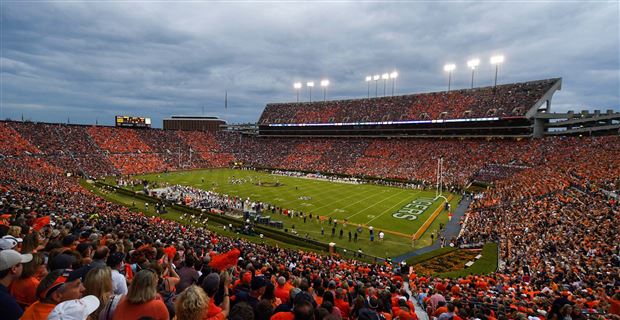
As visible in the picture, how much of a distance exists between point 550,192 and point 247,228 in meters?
24.5

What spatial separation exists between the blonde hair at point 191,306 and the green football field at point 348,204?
20155 millimetres

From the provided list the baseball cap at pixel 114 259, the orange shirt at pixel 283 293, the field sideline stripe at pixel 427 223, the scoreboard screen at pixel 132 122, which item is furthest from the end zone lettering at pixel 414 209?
the scoreboard screen at pixel 132 122

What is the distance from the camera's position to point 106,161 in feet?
187

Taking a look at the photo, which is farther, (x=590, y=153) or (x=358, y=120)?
(x=358, y=120)

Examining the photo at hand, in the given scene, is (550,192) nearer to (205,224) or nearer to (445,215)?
(445,215)

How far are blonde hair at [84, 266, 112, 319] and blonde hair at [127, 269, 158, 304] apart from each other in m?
0.44

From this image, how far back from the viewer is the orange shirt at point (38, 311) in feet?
10.5

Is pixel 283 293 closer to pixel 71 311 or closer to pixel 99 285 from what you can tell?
pixel 99 285

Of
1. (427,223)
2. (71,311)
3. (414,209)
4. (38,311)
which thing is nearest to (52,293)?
(38,311)

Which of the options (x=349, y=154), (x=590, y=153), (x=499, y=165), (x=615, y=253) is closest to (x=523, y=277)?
(x=615, y=253)

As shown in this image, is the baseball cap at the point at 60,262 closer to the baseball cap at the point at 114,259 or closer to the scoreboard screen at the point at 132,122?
the baseball cap at the point at 114,259

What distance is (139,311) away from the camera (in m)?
3.30

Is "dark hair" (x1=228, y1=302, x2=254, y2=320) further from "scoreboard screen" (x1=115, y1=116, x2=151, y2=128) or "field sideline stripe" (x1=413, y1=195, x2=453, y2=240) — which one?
"scoreboard screen" (x1=115, y1=116, x2=151, y2=128)

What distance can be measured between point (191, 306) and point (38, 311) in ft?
5.31
